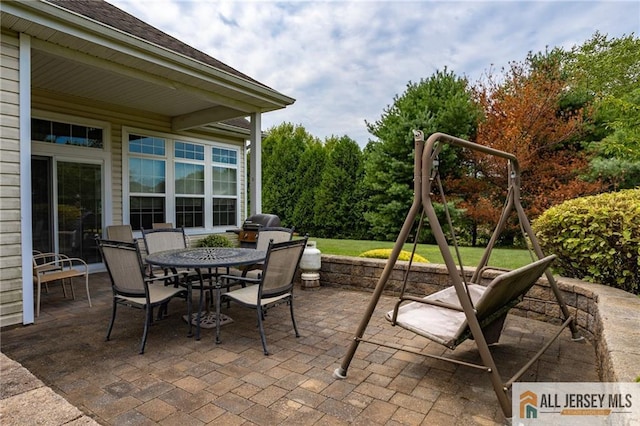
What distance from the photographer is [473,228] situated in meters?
10.6

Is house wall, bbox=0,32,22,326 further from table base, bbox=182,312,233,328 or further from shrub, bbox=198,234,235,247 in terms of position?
shrub, bbox=198,234,235,247

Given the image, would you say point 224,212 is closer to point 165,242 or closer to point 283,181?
point 165,242

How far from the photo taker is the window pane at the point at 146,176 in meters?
6.96

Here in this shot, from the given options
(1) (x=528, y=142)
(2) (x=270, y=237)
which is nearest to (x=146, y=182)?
(2) (x=270, y=237)

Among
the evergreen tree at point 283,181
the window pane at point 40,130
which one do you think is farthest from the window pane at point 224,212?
the evergreen tree at point 283,181

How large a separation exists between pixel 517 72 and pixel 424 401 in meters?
10.1

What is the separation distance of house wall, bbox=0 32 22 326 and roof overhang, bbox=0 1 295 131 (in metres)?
0.35

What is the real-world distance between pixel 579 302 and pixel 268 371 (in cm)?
308

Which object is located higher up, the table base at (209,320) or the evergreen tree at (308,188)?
the evergreen tree at (308,188)

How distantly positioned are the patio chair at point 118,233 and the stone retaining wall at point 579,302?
3.41 m

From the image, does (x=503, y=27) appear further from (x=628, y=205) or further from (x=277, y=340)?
(x=277, y=340)

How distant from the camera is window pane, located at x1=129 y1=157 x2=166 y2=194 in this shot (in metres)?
6.96

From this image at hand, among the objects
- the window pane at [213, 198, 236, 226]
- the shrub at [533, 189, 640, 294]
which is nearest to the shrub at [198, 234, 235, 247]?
the window pane at [213, 198, 236, 226]

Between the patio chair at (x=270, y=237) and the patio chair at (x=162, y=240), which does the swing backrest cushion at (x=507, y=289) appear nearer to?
the patio chair at (x=270, y=237)
